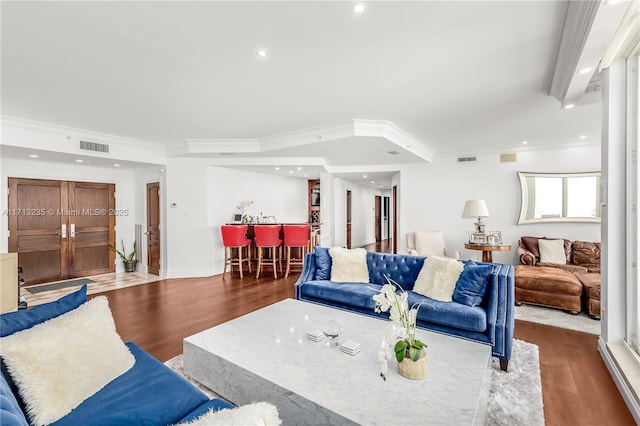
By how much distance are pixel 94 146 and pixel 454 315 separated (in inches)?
221

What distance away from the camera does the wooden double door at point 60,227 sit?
5230 mm

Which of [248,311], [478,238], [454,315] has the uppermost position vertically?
[478,238]

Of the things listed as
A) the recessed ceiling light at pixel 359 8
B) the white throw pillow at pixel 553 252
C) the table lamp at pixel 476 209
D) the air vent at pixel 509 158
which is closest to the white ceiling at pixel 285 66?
the recessed ceiling light at pixel 359 8

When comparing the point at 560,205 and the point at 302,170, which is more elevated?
the point at 302,170

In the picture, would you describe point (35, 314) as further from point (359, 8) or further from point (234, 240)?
point (234, 240)

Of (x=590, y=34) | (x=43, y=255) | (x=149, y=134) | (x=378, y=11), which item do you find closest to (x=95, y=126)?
(x=149, y=134)

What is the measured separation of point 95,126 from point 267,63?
3.35m

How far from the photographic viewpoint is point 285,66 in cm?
265

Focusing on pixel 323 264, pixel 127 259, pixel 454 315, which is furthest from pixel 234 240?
pixel 454 315

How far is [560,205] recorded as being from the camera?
5320mm

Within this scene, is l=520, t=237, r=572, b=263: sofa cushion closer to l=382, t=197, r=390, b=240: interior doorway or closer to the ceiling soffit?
the ceiling soffit

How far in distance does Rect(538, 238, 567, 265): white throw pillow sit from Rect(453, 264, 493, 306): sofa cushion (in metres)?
2.83

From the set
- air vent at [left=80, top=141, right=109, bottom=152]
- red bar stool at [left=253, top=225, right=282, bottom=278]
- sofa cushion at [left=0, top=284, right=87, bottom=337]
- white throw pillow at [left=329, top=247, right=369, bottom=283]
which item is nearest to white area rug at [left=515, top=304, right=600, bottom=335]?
white throw pillow at [left=329, top=247, right=369, bottom=283]

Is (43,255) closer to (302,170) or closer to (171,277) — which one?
(171,277)
